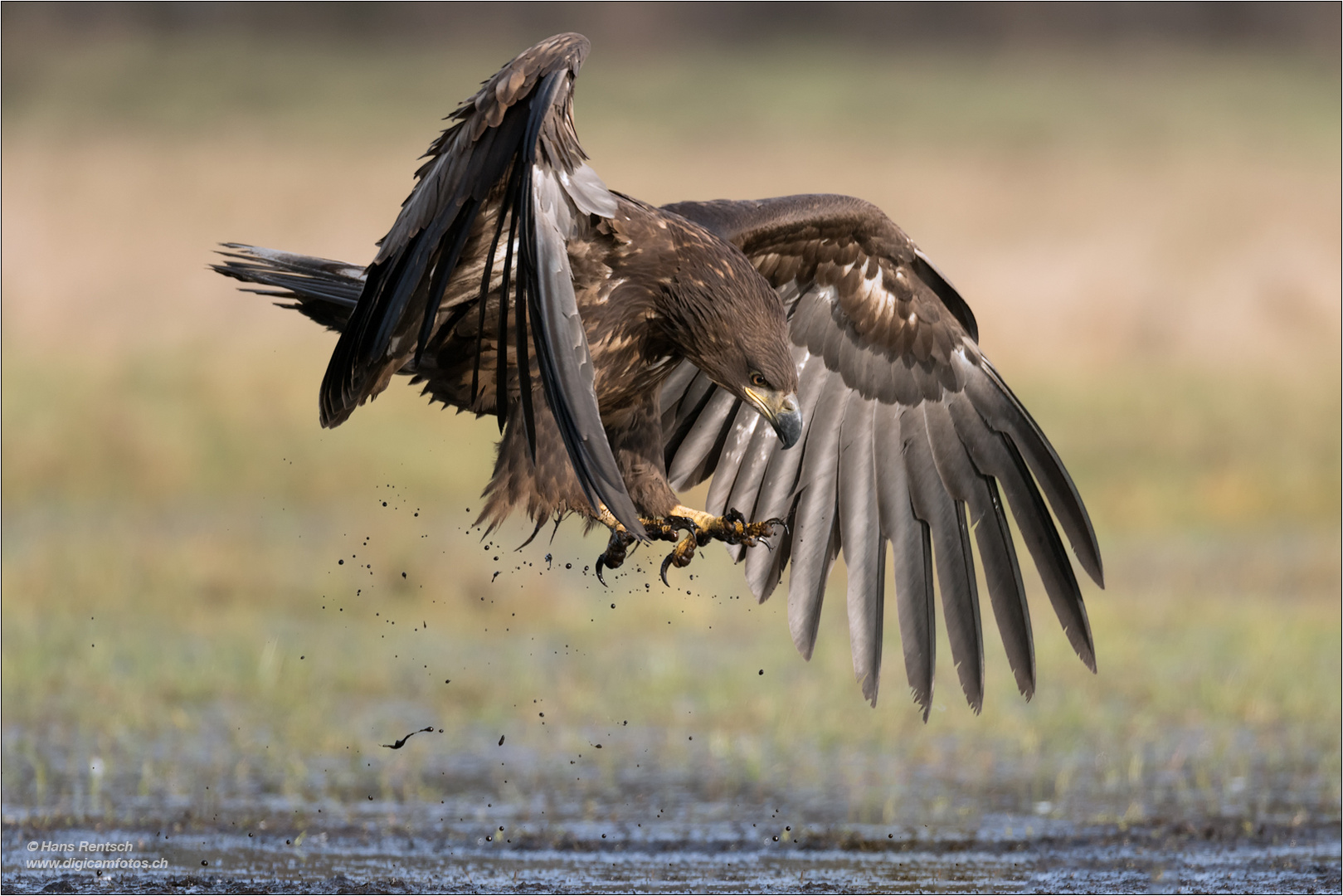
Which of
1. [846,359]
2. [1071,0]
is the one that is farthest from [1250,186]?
[846,359]

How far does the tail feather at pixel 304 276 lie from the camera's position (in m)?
4.89

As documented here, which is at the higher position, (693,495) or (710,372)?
(693,495)

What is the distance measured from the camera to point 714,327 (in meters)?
4.52

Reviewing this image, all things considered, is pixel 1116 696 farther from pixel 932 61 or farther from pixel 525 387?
pixel 932 61

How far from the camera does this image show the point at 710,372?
4.57 m

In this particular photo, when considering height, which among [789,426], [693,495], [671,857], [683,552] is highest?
[693,495]

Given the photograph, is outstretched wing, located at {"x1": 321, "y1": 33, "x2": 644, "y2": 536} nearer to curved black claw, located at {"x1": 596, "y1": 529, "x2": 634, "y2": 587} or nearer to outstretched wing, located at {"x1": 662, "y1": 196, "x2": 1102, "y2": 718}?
curved black claw, located at {"x1": 596, "y1": 529, "x2": 634, "y2": 587}

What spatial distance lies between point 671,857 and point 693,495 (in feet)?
9.53

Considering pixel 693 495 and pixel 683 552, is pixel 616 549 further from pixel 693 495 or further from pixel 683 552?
pixel 693 495

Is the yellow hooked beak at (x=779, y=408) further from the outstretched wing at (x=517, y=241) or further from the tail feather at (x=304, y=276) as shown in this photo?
the tail feather at (x=304, y=276)

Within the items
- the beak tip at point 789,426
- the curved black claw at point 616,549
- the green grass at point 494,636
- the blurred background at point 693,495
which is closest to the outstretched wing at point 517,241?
the curved black claw at point 616,549

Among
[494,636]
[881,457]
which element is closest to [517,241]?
[881,457]

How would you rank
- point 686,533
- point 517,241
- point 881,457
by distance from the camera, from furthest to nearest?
point 881,457 → point 686,533 → point 517,241

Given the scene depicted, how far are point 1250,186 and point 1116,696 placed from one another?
11077mm
